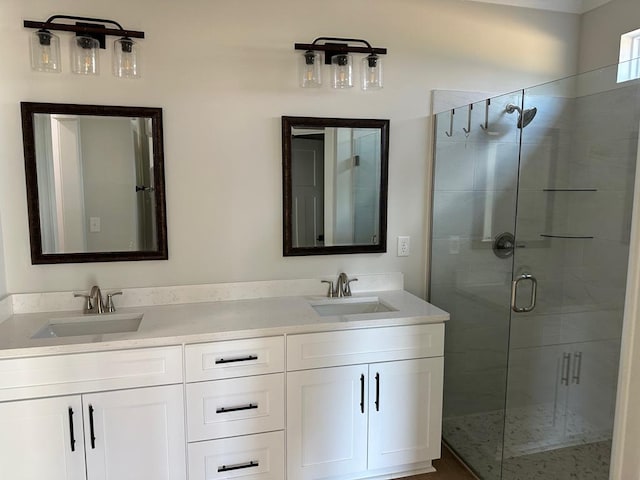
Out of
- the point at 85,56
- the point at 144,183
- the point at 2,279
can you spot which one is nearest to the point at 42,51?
the point at 85,56

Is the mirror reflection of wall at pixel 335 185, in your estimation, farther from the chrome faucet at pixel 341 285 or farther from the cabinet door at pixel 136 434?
the cabinet door at pixel 136 434

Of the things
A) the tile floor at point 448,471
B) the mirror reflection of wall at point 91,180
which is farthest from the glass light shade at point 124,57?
the tile floor at point 448,471

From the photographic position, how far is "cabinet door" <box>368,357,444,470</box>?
2186mm

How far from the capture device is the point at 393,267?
2.72 metres

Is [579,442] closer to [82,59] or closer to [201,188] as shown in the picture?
[201,188]

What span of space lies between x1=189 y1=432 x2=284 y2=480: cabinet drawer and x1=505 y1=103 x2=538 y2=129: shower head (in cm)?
203

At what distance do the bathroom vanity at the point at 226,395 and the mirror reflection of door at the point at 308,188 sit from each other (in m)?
0.42

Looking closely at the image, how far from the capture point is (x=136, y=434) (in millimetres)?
1903

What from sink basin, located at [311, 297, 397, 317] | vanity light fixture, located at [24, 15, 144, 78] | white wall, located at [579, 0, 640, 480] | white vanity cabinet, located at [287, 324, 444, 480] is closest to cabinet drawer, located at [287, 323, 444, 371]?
white vanity cabinet, located at [287, 324, 444, 480]

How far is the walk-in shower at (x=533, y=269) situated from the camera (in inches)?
93.2

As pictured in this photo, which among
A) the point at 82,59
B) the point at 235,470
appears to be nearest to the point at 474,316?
the point at 235,470

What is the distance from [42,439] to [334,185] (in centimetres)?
179

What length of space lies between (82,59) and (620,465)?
96.8 inches

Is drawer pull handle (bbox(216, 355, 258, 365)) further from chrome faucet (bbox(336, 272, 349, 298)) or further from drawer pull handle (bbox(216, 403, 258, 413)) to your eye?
chrome faucet (bbox(336, 272, 349, 298))
